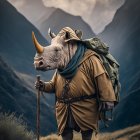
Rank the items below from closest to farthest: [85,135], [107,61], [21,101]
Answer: [85,135]
[107,61]
[21,101]

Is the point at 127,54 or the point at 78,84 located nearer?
the point at 78,84

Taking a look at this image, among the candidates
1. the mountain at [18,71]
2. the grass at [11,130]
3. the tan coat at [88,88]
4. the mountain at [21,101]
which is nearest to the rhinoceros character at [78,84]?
the tan coat at [88,88]

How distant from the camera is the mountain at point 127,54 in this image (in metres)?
25.4

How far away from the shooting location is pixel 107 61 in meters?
6.93

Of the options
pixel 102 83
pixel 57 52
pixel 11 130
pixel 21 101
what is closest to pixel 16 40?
pixel 21 101

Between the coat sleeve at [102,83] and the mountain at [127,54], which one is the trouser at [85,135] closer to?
the coat sleeve at [102,83]

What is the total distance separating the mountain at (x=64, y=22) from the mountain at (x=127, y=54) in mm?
3901

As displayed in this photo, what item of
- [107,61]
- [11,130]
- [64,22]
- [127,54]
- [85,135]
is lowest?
[127,54]

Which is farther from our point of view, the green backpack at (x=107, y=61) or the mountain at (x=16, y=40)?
the mountain at (x=16, y=40)

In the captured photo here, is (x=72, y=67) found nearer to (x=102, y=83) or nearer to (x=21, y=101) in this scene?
(x=102, y=83)

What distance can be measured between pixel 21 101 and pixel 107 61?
2090 centimetres

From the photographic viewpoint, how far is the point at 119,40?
42.9 meters

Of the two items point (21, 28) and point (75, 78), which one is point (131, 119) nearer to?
point (75, 78)

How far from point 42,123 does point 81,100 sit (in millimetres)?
20105
